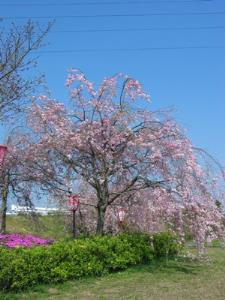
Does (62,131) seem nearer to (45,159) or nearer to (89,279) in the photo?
(45,159)

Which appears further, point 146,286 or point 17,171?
point 17,171

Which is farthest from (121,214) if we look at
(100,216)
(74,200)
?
(74,200)

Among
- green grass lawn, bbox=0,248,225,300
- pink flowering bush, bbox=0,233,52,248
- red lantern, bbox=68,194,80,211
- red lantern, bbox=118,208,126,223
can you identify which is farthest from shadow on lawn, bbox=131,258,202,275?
red lantern, bbox=68,194,80,211

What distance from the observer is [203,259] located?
13.5 meters

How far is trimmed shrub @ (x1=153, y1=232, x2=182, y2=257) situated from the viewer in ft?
46.8

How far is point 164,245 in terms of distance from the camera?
14766mm

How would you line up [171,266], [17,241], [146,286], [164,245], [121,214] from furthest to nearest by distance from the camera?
[164,245], [121,214], [171,266], [17,241], [146,286]

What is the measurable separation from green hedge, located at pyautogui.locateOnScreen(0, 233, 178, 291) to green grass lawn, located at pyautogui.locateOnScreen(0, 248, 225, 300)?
0.63 feet

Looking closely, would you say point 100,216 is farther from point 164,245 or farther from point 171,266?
point 164,245

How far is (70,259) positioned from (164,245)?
4.93 metres

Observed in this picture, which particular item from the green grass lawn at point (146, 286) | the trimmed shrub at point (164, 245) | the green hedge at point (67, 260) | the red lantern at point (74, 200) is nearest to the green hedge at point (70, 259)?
the green hedge at point (67, 260)

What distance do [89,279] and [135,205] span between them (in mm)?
3227

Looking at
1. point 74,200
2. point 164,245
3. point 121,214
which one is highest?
point 74,200

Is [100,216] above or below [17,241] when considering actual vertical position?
above
